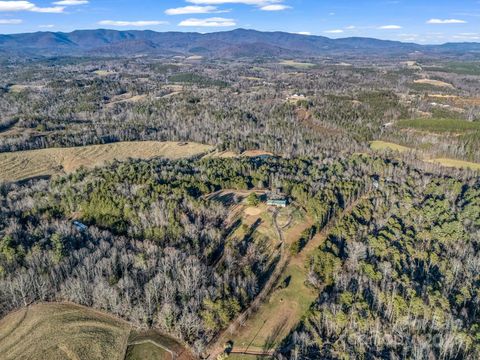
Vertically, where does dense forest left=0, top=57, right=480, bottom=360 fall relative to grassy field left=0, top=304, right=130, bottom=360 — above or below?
above

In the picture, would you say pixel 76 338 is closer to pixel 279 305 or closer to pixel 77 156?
pixel 279 305

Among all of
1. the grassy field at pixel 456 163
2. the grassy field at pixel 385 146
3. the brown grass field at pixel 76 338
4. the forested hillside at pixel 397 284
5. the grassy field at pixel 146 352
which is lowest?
the grassy field at pixel 146 352

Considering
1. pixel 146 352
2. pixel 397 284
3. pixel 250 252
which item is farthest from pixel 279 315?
pixel 397 284

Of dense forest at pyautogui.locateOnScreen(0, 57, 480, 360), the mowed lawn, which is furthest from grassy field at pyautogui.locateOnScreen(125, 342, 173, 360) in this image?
the mowed lawn

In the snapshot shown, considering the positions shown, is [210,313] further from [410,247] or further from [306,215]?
[410,247]

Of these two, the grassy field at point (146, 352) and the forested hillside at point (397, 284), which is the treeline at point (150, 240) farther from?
the forested hillside at point (397, 284)

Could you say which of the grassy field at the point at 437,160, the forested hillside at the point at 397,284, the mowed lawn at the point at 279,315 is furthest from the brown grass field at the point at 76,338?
the grassy field at the point at 437,160

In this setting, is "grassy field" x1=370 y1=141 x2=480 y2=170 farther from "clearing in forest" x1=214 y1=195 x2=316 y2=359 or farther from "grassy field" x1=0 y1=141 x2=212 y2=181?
"clearing in forest" x1=214 y1=195 x2=316 y2=359
